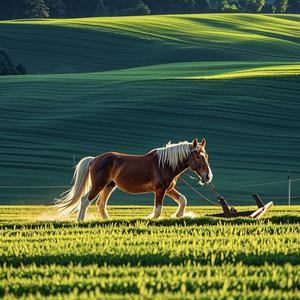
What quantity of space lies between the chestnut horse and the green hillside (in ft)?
58.6

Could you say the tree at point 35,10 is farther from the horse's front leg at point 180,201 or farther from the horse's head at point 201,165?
the horse's head at point 201,165

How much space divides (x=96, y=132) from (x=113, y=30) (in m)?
55.6

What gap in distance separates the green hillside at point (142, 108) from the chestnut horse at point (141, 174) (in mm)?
17869

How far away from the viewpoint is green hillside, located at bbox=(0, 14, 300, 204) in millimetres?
46375

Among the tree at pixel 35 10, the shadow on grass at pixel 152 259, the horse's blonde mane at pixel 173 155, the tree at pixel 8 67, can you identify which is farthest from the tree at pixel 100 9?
the shadow on grass at pixel 152 259

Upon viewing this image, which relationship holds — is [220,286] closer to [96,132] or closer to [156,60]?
[96,132]

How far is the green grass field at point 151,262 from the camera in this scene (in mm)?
9469

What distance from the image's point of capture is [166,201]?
136 ft

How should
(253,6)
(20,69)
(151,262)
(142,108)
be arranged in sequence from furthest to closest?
(253,6), (20,69), (142,108), (151,262)

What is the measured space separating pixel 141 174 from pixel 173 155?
28.5 inches

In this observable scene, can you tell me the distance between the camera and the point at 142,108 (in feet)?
201

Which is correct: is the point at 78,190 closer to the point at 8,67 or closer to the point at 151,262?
the point at 151,262

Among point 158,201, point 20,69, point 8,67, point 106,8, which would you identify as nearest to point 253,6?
point 106,8

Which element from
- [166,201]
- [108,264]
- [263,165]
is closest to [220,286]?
[108,264]
